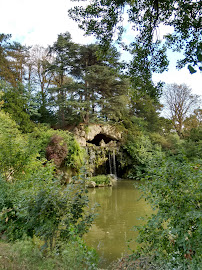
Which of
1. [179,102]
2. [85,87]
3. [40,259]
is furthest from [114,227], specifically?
[179,102]

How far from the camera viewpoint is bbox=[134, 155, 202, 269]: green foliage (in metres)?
2.42

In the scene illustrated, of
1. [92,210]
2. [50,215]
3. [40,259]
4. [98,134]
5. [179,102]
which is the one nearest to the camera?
[40,259]

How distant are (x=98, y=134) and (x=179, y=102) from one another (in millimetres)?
11852

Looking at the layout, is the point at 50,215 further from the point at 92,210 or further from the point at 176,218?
the point at 176,218

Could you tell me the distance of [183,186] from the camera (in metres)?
2.81

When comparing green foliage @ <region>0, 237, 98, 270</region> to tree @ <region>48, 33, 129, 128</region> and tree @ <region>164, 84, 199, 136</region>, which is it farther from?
tree @ <region>164, 84, 199, 136</region>

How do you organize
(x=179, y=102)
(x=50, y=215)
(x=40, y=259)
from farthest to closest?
(x=179, y=102) → (x=50, y=215) → (x=40, y=259)

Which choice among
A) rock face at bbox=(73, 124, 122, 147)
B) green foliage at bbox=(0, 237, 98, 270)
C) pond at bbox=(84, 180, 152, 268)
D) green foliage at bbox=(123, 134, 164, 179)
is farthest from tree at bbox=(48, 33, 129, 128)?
green foliage at bbox=(0, 237, 98, 270)

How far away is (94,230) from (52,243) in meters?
2.98

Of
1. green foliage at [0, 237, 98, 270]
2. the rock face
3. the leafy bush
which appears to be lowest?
green foliage at [0, 237, 98, 270]

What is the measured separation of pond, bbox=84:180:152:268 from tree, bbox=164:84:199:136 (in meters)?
18.3

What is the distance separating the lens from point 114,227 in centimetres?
601

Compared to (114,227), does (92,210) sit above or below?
above

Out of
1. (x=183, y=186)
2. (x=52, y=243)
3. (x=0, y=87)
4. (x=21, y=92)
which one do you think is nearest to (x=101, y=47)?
(x=183, y=186)
